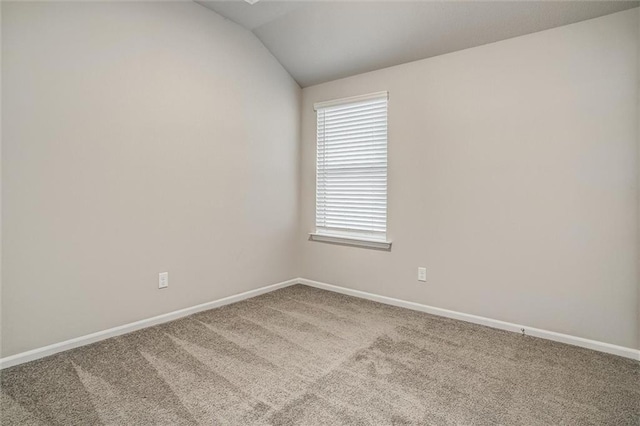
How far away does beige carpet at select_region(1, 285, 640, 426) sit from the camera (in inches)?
63.4

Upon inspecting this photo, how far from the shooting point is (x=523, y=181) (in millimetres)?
2607

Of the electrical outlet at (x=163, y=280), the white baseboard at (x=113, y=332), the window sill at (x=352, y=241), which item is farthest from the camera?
the window sill at (x=352, y=241)

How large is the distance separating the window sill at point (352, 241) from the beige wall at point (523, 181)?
0.08 metres

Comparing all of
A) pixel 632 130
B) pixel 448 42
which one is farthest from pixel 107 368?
pixel 632 130

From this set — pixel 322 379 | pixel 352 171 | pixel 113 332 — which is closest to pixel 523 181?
pixel 352 171

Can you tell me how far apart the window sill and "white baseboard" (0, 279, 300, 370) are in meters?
0.84

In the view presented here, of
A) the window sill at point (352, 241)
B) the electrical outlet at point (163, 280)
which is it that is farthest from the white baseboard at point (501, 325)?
the electrical outlet at point (163, 280)

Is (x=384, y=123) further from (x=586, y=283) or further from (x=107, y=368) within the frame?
(x=107, y=368)

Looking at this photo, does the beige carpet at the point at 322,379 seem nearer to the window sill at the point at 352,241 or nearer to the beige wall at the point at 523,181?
the beige wall at the point at 523,181

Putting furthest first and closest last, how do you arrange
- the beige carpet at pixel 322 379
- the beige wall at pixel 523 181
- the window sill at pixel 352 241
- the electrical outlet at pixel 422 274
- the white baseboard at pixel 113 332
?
the window sill at pixel 352 241, the electrical outlet at pixel 422 274, the beige wall at pixel 523 181, the white baseboard at pixel 113 332, the beige carpet at pixel 322 379

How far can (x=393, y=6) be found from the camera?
8.81 ft

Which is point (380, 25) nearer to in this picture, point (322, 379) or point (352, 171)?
point (352, 171)

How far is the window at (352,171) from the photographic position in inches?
133

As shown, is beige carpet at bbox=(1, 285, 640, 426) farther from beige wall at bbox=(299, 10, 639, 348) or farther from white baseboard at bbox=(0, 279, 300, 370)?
beige wall at bbox=(299, 10, 639, 348)
